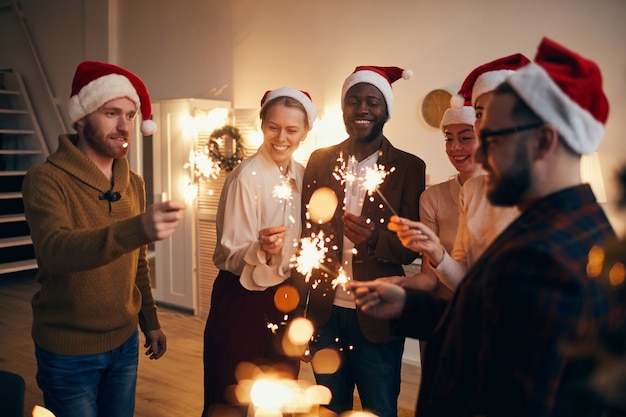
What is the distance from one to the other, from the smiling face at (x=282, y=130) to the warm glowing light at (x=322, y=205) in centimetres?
23

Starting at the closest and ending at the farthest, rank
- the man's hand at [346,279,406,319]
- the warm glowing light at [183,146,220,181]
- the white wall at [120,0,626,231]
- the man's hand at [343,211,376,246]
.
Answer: the man's hand at [346,279,406,319]
the man's hand at [343,211,376,246]
the white wall at [120,0,626,231]
the warm glowing light at [183,146,220,181]

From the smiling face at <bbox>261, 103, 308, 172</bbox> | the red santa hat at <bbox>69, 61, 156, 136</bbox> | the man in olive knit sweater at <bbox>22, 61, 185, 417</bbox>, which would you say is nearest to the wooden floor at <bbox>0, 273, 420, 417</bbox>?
the man in olive knit sweater at <bbox>22, 61, 185, 417</bbox>

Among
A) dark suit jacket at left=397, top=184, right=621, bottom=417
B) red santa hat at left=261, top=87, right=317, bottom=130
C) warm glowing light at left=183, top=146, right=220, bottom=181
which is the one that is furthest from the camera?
warm glowing light at left=183, top=146, right=220, bottom=181

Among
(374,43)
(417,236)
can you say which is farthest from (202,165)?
(417,236)

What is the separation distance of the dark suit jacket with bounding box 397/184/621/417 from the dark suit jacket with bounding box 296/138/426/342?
0.90 m

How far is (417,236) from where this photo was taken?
5.63ft

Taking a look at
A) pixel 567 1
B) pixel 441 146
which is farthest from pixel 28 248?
pixel 567 1

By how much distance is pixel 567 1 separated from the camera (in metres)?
3.88

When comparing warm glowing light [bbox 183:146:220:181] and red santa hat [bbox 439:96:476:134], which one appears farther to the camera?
warm glowing light [bbox 183:146:220:181]

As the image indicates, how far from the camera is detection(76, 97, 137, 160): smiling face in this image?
1.97 meters

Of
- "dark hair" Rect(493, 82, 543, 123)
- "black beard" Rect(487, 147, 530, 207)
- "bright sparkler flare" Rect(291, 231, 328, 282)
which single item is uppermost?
"dark hair" Rect(493, 82, 543, 123)

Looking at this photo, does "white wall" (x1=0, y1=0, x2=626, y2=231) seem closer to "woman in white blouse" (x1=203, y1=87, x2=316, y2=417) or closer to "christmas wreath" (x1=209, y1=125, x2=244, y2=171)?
"christmas wreath" (x1=209, y1=125, x2=244, y2=171)

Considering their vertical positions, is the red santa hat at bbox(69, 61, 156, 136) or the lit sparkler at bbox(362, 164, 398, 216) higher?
the red santa hat at bbox(69, 61, 156, 136)

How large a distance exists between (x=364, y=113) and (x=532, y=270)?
1365mm
